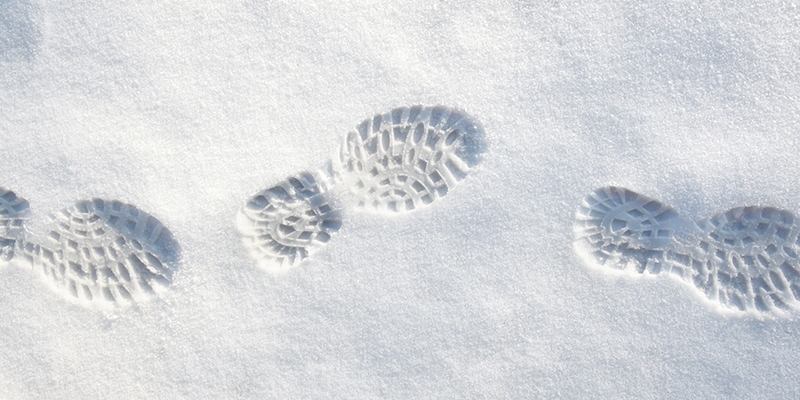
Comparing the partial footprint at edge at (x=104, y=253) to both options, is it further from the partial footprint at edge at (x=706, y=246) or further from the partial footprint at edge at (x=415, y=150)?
the partial footprint at edge at (x=706, y=246)

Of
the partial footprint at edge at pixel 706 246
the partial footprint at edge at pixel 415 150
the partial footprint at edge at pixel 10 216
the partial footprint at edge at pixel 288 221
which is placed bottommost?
the partial footprint at edge at pixel 10 216

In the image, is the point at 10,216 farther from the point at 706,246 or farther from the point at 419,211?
the point at 706,246

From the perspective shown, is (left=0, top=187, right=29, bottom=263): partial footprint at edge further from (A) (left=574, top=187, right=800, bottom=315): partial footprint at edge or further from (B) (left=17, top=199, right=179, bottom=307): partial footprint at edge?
(A) (left=574, top=187, right=800, bottom=315): partial footprint at edge

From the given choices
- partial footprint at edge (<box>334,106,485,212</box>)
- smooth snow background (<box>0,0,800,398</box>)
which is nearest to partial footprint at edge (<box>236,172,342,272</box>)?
smooth snow background (<box>0,0,800,398</box>)

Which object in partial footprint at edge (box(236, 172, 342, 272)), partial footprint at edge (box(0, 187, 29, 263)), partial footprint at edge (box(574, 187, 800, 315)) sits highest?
partial footprint at edge (box(574, 187, 800, 315))

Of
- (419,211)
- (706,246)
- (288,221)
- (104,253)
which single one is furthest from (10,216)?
(706,246)

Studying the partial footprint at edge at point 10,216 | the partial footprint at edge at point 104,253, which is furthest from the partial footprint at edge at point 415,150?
the partial footprint at edge at point 10,216
